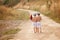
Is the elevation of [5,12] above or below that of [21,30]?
above

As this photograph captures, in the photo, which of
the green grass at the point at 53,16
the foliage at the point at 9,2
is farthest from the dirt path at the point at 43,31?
the foliage at the point at 9,2

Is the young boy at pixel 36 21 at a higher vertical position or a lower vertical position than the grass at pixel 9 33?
higher

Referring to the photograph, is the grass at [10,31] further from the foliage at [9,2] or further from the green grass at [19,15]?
the foliage at [9,2]

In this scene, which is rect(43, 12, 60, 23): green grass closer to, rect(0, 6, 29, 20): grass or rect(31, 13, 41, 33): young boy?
rect(31, 13, 41, 33): young boy

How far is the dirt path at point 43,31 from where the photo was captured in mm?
3577

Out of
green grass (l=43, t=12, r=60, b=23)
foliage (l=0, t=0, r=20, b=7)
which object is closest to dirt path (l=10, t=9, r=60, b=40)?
green grass (l=43, t=12, r=60, b=23)

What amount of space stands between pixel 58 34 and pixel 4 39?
2.92ft

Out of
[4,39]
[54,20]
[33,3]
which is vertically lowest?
[4,39]

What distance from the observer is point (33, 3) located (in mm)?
3820

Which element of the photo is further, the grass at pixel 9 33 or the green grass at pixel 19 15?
the green grass at pixel 19 15

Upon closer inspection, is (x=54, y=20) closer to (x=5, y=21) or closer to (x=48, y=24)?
(x=48, y=24)

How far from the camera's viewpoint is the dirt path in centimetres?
358

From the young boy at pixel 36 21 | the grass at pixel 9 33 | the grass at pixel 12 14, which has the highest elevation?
the grass at pixel 12 14

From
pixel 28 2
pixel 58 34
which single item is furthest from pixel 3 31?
pixel 58 34
